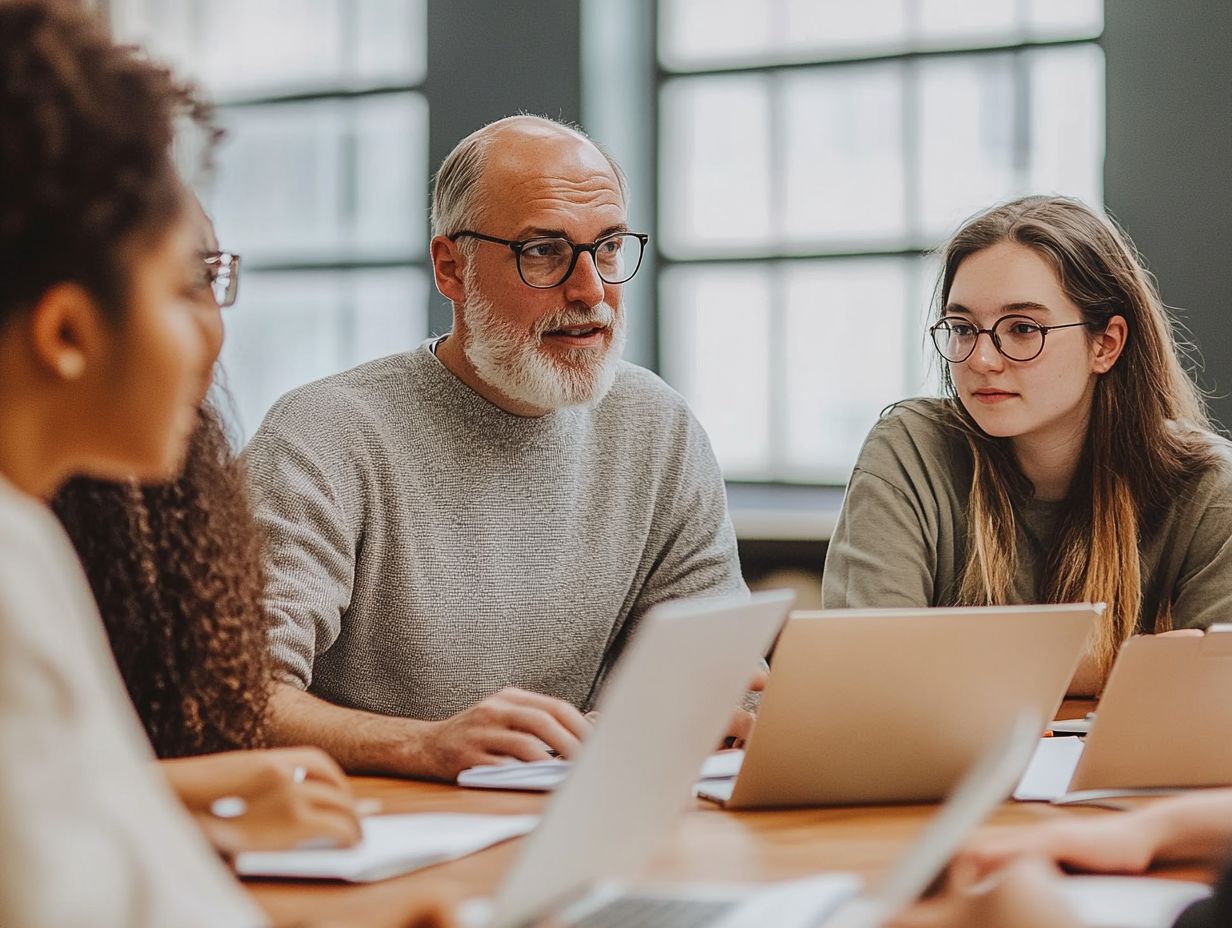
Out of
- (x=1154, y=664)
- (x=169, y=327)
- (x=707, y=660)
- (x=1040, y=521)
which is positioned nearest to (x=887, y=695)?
(x=1154, y=664)

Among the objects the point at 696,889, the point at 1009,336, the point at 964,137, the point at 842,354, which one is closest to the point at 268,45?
the point at 842,354

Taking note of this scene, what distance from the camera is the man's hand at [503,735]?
140 cm

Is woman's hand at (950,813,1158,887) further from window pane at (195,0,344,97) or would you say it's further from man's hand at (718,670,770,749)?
window pane at (195,0,344,97)

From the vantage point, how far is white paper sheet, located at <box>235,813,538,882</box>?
1006mm

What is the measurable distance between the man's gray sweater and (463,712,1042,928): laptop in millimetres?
966

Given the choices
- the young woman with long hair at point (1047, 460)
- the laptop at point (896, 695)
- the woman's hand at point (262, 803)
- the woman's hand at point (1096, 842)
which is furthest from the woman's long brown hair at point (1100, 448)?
the woman's hand at point (262, 803)

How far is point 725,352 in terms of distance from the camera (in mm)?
3932

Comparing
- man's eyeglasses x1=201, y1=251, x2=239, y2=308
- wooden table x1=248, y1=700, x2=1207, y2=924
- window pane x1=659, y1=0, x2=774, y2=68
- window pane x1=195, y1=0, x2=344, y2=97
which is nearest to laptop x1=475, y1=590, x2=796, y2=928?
wooden table x1=248, y1=700, x2=1207, y2=924

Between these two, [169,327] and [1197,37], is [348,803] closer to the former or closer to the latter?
[169,327]

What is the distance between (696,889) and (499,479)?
3.65 ft

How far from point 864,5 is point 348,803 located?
10.6ft

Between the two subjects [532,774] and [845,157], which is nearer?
[532,774]

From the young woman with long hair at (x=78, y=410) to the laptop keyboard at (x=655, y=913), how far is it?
0.70ft

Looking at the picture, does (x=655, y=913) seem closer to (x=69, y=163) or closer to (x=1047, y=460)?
(x=69, y=163)
